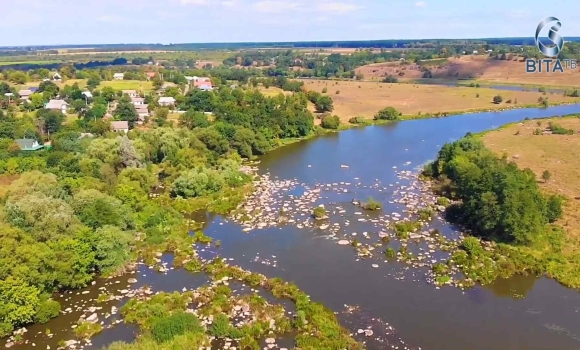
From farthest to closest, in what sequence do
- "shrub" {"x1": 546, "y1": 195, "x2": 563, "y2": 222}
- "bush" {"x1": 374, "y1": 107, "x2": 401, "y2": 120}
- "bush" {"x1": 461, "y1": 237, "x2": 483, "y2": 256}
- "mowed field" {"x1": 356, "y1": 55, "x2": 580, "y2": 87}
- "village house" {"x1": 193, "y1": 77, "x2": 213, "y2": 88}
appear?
"mowed field" {"x1": 356, "y1": 55, "x2": 580, "y2": 87}
"village house" {"x1": 193, "y1": 77, "x2": 213, "y2": 88}
"bush" {"x1": 374, "y1": 107, "x2": 401, "y2": 120}
"shrub" {"x1": 546, "y1": 195, "x2": 563, "y2": 222}
"bush" {"x1": 461, "y1": 237, "x2": 483, "y2": 256}

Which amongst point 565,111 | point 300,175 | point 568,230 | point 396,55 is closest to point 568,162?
point 568,230

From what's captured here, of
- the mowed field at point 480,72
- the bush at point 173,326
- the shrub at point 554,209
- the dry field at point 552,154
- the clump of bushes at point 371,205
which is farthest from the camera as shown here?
the mowed field at point 480,72

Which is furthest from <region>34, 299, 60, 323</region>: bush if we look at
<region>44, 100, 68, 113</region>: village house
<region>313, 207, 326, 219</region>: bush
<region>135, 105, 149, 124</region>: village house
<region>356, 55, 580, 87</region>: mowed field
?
<region>356, 55, 580, 87</region>: mowed field

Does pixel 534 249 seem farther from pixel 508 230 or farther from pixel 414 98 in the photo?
pixel 414 98

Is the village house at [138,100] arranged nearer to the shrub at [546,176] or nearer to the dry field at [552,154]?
the dry field at [552,154]

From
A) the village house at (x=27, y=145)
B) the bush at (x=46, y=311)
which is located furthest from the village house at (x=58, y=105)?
the bush at (x=46, y=311)

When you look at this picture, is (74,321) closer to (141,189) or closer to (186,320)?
(186,320)

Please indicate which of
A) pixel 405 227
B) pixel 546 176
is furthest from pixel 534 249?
pixel 546 176

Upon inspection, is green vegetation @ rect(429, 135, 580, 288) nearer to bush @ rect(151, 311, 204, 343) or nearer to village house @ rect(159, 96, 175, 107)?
bush @ rect(151, 311, 204, 343)
